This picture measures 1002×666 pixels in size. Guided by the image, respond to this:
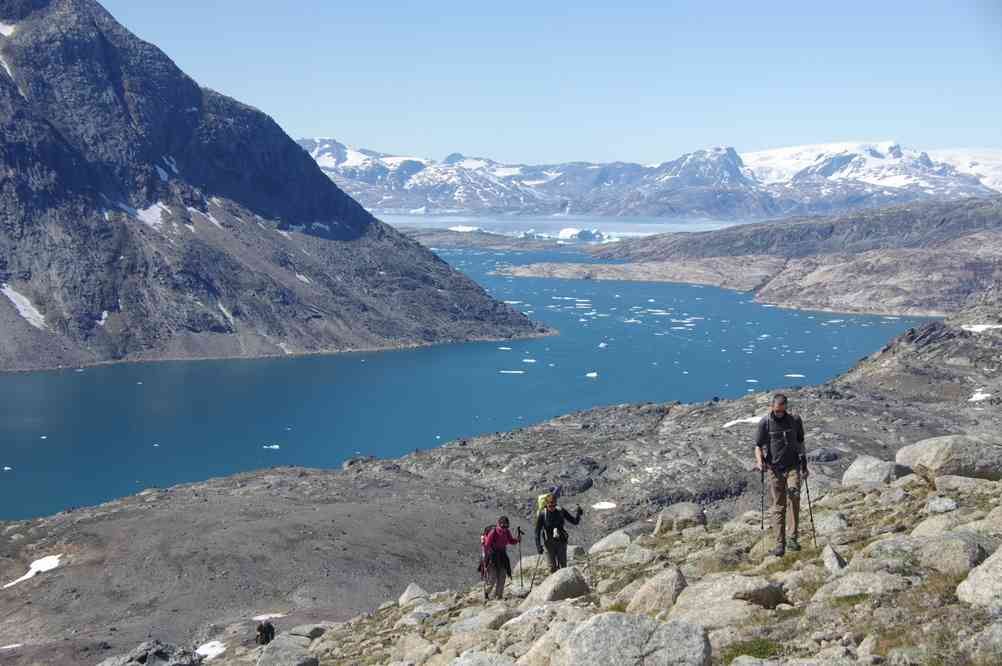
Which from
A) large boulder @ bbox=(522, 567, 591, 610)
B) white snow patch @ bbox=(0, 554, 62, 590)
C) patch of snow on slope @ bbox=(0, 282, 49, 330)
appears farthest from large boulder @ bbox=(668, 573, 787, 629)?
patch of snow on slope @ bbox=(0, 282, 49, 330)

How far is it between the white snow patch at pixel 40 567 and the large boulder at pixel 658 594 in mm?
46093

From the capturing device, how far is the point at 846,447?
79438mm

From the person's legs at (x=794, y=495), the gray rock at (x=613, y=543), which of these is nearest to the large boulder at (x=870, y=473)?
the gray rock at (x=613, y=543)

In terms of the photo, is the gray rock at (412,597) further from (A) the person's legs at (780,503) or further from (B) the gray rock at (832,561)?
(B) the gray rock at (832,561)

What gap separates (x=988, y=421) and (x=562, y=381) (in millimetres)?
72569

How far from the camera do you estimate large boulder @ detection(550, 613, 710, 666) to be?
14.0m

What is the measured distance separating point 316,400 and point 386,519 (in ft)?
242

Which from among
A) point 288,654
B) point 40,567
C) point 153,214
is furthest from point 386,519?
point 153,214

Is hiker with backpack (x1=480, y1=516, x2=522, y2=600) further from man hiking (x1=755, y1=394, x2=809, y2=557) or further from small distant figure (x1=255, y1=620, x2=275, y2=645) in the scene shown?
small distant figure (x1=255, y1=620, x2=275, y2=645)

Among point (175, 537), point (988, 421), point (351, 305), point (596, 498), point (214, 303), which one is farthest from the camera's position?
point (351, 305)

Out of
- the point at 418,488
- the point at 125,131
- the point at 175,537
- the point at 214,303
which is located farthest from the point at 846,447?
the point at 125,131

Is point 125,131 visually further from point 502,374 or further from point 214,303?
point 502,374

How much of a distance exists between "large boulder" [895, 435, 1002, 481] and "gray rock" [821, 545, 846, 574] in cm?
911

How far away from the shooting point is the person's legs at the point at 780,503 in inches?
808
